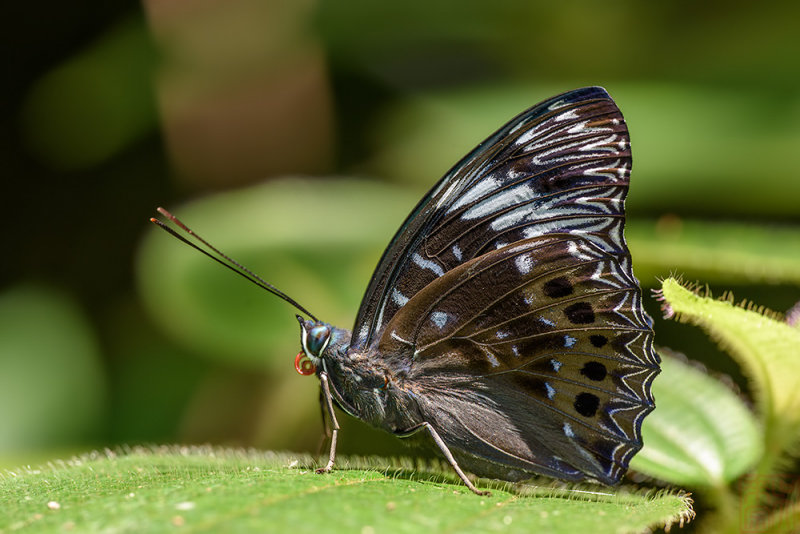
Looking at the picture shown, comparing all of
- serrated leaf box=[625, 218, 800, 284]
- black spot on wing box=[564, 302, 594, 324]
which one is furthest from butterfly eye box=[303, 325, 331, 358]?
serrated leaf box=[625, 218, 800, 284]

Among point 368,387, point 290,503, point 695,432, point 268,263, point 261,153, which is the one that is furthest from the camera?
point 261,153

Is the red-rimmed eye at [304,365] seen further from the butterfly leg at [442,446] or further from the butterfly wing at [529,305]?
the butterfly leg at [442,446]

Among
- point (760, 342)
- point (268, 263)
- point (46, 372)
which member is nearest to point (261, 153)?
point (268, 263)

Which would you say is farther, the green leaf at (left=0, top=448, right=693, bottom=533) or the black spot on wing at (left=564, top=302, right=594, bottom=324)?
the black spot on wing at (left=564, top=302, right=594, bottom=324)

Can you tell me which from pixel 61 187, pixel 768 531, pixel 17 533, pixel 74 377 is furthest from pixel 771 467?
pixel 61 187

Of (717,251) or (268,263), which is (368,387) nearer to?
(717,251)

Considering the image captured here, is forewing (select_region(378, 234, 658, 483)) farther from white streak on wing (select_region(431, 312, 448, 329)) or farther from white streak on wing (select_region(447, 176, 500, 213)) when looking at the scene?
white streak on wing (select_region(447, 176, 500, 213))

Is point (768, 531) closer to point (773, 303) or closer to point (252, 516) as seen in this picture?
point (773, 303)
